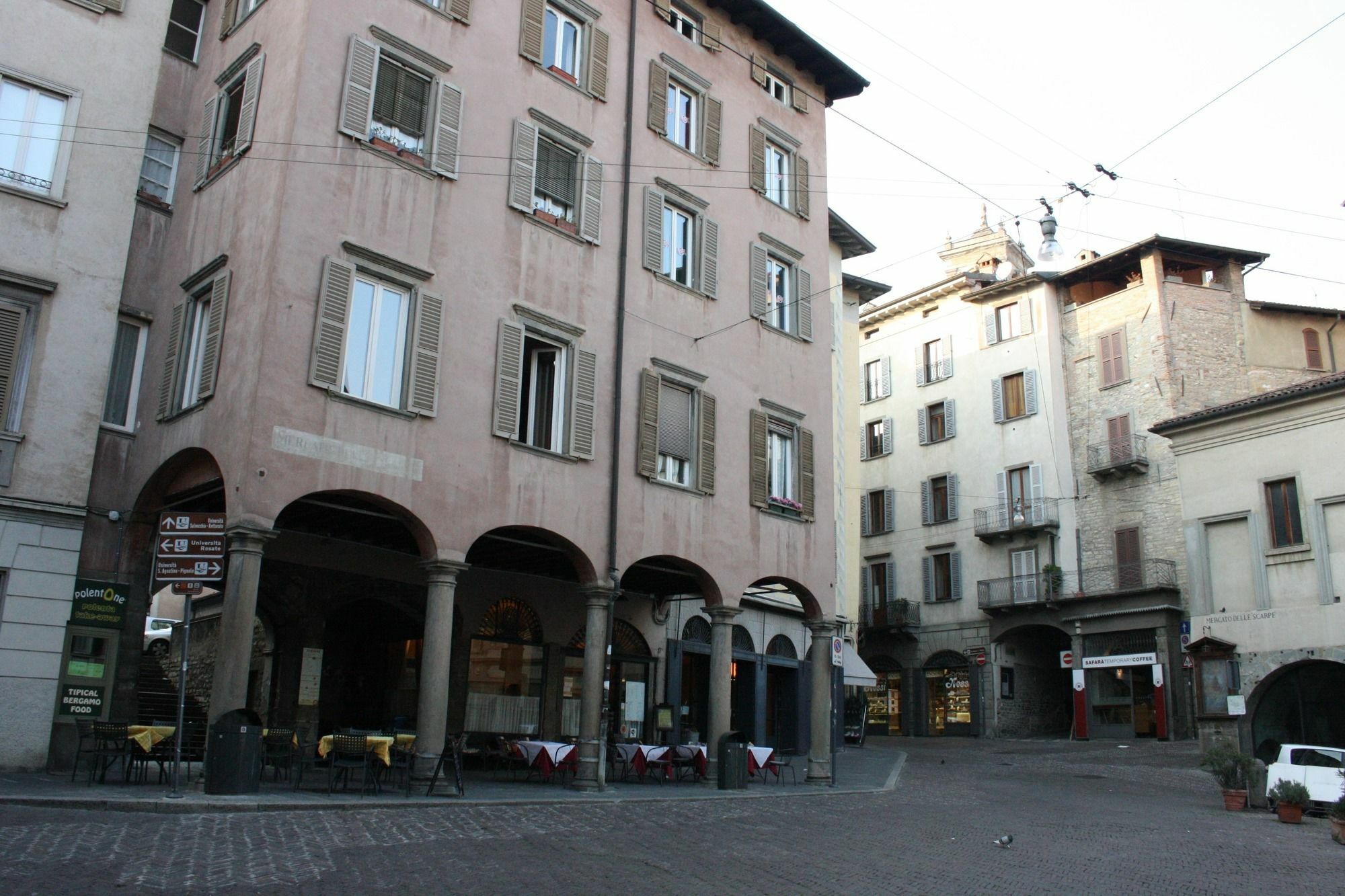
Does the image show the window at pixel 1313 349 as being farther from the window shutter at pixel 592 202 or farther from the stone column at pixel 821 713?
the window shutter at pixel 592 202

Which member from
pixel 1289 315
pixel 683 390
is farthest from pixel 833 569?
pixel 1289 315

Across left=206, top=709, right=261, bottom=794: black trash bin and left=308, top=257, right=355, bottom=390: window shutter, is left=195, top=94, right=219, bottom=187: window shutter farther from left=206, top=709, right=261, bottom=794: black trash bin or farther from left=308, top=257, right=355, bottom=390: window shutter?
left=206, top=709, right=261, bottom=794: black trash bin

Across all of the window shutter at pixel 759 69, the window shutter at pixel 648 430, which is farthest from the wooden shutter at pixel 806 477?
the window shutter at pixel 759 69

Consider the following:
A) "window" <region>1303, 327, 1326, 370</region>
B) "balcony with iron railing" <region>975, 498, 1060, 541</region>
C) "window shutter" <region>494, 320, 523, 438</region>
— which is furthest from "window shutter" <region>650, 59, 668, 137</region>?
"window" <region>1303, 327, 1326, 370</region>

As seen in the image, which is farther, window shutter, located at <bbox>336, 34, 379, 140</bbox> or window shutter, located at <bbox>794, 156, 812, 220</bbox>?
window shutter, located at <bbox>794, 156, 812, 220</bbox>

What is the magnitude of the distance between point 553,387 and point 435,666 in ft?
16.6

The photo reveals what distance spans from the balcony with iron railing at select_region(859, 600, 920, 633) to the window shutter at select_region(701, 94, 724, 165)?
27.1 metres

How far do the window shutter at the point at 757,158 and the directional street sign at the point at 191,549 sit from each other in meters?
13.5

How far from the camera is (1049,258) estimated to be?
1780 centimetres

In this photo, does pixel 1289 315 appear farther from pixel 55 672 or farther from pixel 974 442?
pixel 55 672

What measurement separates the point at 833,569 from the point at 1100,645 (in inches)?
804

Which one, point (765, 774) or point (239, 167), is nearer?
point (239, 167)

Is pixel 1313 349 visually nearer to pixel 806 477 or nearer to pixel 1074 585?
pixel 1074 585

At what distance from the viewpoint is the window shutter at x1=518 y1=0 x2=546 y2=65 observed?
18.8m
